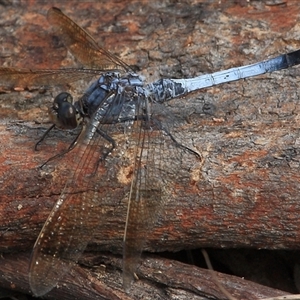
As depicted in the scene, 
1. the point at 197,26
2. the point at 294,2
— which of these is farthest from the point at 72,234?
the point at 294,2

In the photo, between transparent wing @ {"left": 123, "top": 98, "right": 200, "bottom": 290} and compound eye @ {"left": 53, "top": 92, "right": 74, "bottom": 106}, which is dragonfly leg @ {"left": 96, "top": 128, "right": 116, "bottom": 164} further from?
compound eye @ {"left": 53, "top": 92, "right": 74, "bottom": 106}

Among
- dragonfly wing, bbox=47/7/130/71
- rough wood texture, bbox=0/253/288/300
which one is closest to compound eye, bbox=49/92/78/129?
dragonfly wing, bbox=47/7/130/71

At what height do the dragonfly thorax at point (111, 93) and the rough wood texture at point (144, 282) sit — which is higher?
the dragonfly thorax at point (111, 93)

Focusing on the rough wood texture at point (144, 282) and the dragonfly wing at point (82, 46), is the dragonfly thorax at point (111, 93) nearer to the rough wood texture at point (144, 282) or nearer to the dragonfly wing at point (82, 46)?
the dragonfly wing at point (82, 46)

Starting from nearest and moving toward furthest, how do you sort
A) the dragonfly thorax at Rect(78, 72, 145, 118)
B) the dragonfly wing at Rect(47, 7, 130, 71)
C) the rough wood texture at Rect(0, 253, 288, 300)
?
the rough wood texture at Rect(0, 253, 288, 300) < the dragonfly thorax at Rect(78, 72, 145, 118) < the dragonfly wing at Rect(47, 7, 130, 71)

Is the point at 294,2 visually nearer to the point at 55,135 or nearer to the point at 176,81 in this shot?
the point at 176,81

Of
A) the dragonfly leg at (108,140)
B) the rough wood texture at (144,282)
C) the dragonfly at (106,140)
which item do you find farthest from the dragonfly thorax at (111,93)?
the rough wood texture at (144,282)

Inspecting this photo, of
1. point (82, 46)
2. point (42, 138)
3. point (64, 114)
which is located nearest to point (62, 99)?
point (64, 114)
